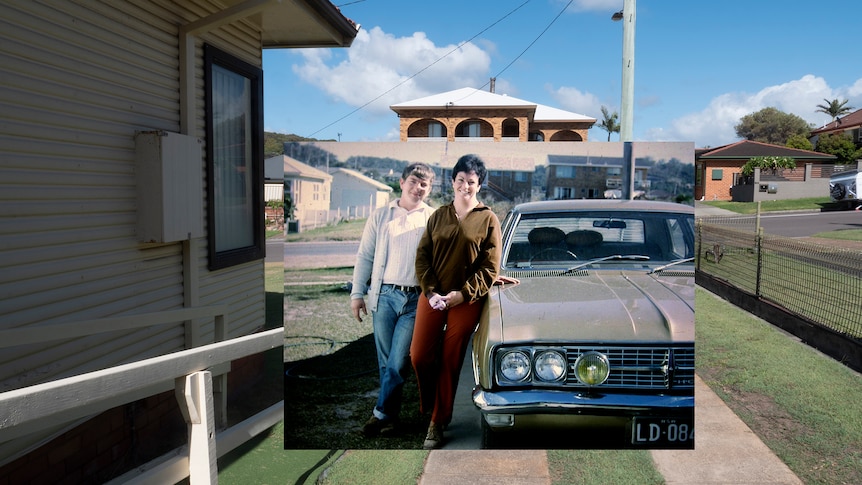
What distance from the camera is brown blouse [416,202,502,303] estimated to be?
360cm

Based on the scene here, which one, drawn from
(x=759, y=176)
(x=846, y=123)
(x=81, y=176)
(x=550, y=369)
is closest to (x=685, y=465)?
(x=550, y=369)

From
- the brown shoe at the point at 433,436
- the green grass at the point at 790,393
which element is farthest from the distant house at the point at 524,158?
the green grass at the point at 790,393

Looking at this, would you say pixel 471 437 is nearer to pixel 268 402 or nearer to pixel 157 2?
pixel 268 402

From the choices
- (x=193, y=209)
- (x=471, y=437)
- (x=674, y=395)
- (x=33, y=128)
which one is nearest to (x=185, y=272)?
(x=193, y=209)

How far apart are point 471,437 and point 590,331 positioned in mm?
838

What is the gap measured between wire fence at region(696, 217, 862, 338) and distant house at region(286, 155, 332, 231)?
232 inches

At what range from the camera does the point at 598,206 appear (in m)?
3.75

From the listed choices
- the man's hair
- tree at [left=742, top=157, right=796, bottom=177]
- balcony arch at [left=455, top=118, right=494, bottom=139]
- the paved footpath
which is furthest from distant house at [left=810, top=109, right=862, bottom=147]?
the man's hair

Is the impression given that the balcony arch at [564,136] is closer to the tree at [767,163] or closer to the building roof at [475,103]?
the building roof at [475,103]

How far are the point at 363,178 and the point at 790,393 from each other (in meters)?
4.58

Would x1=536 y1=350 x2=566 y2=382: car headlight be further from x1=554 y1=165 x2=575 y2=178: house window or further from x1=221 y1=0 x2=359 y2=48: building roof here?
x1=221 y1=0 x2=359 y2=48: building roof

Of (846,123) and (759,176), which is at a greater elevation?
(846,123)

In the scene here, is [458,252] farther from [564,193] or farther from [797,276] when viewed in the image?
[797,276]

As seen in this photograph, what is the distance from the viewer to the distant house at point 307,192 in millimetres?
3635
